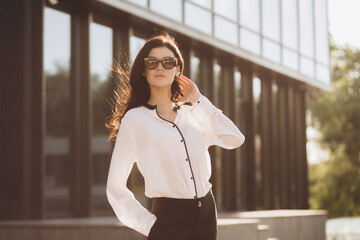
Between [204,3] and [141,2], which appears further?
[204,3]

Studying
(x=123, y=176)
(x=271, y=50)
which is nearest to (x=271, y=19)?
(x=271, y=50)

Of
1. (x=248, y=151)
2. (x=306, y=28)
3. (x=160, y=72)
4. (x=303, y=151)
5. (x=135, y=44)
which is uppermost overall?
(x=306, y=28)

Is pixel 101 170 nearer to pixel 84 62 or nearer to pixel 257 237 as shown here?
pixel 84 62

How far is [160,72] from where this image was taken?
3.49 m

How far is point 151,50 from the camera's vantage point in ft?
11.6

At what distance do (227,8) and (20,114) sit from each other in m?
7.30

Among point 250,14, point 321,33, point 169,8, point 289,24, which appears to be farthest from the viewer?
point 321,33

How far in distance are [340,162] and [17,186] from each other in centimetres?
2700

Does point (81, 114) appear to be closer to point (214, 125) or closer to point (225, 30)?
point (225, 30)

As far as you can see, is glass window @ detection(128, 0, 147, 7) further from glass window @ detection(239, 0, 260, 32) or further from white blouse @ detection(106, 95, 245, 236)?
white blouse @ detection(106, 95, 245, 236)

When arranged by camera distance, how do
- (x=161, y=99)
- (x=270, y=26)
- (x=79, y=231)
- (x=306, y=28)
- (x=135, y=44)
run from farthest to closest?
(x=306, y=28), (x=270, y=26), (x=135, y=44), (x=79, y=231), (x=161, y=99)

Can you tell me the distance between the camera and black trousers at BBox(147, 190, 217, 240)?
11.0 ft

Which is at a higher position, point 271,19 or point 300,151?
point 271,19

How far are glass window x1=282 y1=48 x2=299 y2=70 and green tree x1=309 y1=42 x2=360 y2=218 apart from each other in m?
14.1
